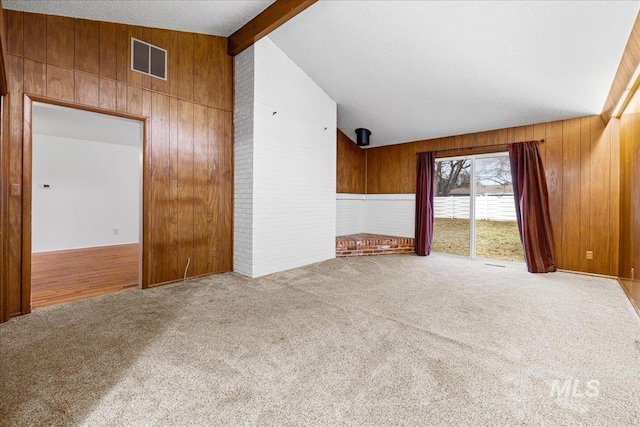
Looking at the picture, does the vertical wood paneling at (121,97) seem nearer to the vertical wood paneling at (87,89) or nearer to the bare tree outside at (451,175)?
the vertical wood paneling at (87,89)

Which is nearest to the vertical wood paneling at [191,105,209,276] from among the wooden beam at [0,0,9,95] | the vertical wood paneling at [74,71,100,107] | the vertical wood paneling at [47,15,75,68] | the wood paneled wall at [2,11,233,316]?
the wood paneled wall at [2,11,233,316]

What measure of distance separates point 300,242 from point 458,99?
3.06 meters

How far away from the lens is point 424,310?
2.69 meters

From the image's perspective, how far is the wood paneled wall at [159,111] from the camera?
2.52 m

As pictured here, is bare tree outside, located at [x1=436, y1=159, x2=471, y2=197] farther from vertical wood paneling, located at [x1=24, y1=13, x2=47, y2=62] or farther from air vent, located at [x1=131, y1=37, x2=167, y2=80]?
vertical wood paneling, located at [x1=24, y1=13, x2=47, y2=62]

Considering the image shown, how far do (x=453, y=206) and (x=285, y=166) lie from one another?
10.7 ft

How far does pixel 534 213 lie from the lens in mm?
4219

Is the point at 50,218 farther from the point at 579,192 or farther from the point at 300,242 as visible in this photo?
the point at 579,192

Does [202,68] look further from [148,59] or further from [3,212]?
[3,212]

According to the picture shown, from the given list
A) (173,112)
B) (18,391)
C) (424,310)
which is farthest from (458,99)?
(18,391)

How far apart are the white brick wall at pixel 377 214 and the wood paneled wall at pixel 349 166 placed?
18 cm

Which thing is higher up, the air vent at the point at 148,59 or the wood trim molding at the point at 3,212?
the air vent at the point at 148,59

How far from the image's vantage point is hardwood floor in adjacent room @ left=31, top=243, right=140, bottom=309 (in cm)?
310

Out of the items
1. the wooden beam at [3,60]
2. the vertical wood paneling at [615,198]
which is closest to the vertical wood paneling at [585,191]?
the vertical wood paneling at [615,198]
